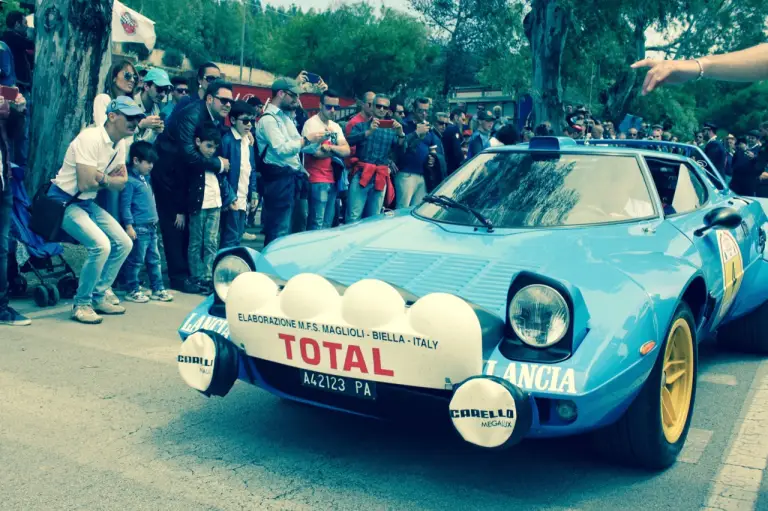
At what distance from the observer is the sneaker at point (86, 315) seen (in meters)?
6.59

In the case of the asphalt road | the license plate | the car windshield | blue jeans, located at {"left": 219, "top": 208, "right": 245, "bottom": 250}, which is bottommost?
the asphalt road

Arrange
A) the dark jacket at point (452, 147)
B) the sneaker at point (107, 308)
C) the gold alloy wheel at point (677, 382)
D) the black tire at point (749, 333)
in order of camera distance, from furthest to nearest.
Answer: the dark jacket at point (452, 147)
the sneaker at point (107, 308)
the black tire at point (749, 333)
the gold alloy wheel at point (677, 382)

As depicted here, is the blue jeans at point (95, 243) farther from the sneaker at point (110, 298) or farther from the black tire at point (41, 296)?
the black tire at point (41, 296)

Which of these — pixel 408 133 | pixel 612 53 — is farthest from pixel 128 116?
pixel 612 53

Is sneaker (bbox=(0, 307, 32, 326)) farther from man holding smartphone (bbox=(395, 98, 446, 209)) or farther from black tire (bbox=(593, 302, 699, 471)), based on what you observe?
man holding smartphone (bbox=(395, 98, 446, 209))

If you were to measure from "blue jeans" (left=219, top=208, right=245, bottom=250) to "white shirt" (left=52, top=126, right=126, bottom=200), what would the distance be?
6.35 feet

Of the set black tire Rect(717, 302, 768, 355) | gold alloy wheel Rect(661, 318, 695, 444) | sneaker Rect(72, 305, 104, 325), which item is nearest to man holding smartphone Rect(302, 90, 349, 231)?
sneaker Rect(72, 305, 104, 325)

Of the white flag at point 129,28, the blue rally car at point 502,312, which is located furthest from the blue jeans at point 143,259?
the white flag at point 129,28

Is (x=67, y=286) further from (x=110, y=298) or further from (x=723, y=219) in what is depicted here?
(x=723, y=219)

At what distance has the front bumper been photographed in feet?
10.6

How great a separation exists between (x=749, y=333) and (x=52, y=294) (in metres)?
5.50

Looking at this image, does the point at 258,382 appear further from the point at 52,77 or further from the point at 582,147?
the point at 52,77

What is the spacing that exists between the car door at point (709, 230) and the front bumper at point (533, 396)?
135cm

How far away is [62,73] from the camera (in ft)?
26.1
